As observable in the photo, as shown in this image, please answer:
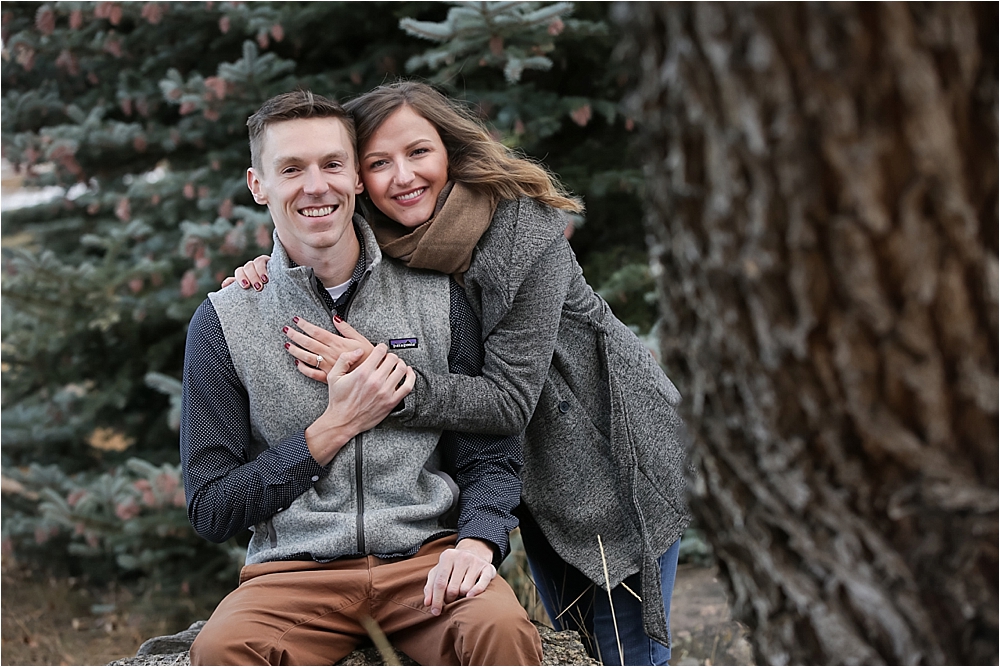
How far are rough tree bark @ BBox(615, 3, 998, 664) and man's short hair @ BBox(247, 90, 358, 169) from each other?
4.53ft

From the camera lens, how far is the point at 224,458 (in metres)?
2.22

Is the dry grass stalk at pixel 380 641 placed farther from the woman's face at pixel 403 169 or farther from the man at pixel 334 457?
the woman's face at pixel 403 169

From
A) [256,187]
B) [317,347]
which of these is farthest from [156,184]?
[317,347]

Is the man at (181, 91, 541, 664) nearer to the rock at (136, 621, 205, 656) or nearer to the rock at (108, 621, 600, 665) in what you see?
the rock at (108, 621, 600, 665)

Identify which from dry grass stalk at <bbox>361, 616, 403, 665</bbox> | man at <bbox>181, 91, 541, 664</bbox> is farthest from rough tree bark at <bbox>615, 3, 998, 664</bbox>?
man at <bbox>181, 91, 541, 664</bbox>

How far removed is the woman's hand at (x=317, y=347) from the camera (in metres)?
2.25

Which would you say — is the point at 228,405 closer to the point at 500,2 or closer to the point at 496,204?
the point at 496,204

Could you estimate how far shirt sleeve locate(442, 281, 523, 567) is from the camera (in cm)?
227

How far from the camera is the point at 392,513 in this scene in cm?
220

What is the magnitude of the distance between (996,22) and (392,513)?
1.67 meters

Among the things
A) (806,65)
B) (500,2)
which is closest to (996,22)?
(806,65)

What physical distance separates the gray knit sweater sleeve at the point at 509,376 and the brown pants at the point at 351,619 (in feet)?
1.14

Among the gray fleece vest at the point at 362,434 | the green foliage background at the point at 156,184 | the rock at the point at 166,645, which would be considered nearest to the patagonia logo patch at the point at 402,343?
the gray fleece vest at the point at 362,434

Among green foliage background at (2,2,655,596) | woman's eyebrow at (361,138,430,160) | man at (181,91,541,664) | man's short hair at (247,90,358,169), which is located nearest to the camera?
man at (181,91,541,664)
